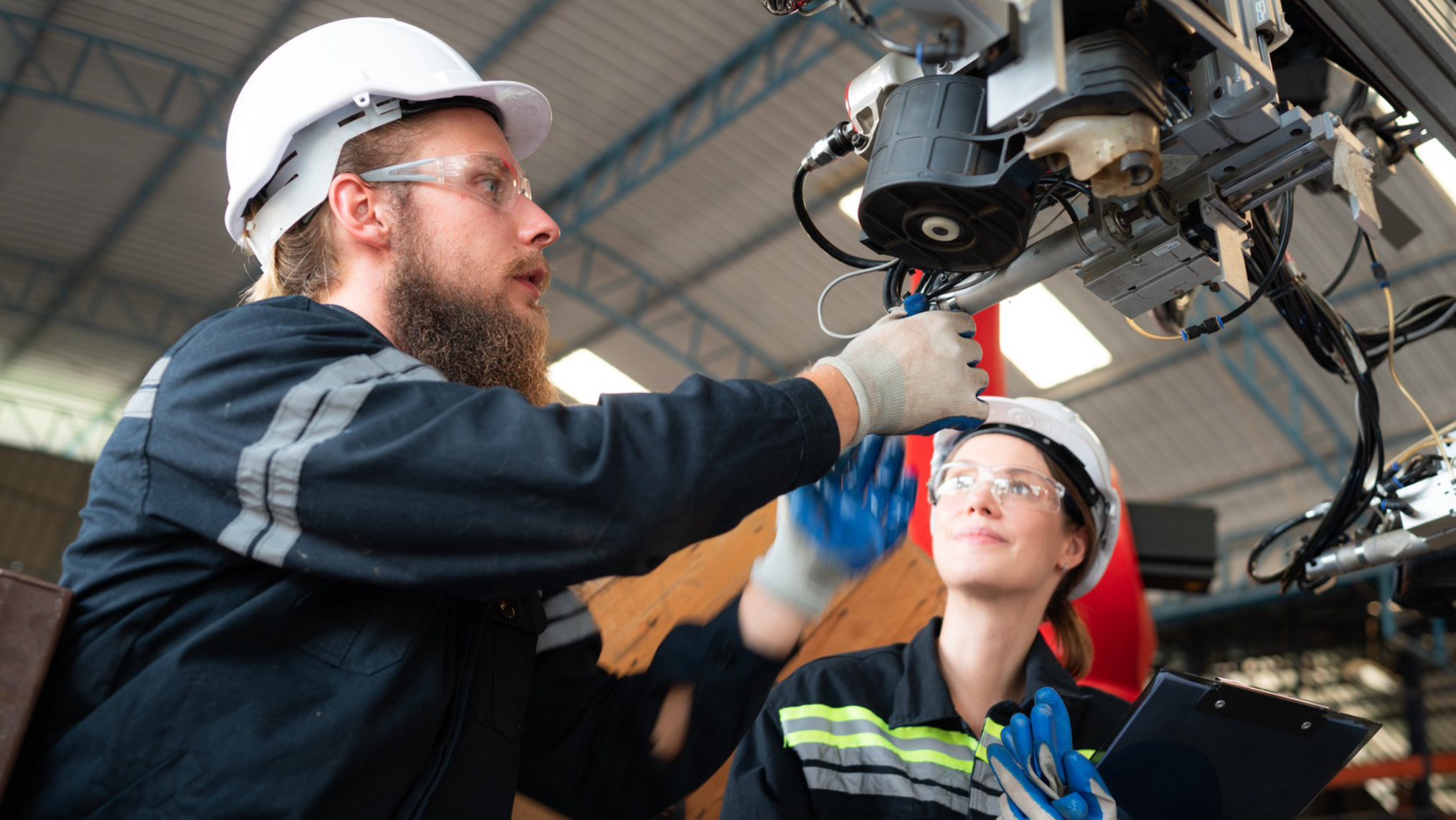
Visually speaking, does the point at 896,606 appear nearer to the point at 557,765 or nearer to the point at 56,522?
the point at 557,765

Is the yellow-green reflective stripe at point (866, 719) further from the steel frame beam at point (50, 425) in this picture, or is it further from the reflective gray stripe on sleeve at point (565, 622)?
the steel frame beam at point (50, 425)

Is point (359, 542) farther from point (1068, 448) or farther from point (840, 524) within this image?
point (1068, 448)

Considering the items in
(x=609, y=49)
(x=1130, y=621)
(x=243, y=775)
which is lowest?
(x=609, y=49)

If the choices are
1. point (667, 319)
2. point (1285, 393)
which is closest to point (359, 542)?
point (667, 319)

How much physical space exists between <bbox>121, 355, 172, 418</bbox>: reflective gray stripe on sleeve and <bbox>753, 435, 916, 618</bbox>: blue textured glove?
837mm

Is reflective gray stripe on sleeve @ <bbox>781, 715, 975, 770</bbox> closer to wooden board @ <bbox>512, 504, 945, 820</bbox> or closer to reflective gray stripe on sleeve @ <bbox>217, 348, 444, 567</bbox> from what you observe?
wooden board @ <bbox>512, 504, 945, 820</bbox>

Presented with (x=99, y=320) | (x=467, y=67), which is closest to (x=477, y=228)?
(x=467, y=67)

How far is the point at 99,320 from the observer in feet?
53.2

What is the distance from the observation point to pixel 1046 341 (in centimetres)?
1280

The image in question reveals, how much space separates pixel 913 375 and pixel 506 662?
69 cm

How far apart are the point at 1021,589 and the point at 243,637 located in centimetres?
174

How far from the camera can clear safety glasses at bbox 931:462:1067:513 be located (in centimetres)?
263

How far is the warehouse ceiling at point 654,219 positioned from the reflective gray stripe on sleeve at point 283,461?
26.5 ft

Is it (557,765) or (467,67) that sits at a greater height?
(467,67)
